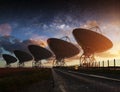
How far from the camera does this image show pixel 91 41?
361ft

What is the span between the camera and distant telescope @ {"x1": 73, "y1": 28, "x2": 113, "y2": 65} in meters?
106

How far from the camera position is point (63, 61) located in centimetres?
19400

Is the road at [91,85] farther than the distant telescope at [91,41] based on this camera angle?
No

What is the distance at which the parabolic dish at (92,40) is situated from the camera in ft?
348

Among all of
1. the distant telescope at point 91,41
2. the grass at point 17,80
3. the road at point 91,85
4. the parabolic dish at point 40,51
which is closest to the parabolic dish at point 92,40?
the distant telescope at point 91,41

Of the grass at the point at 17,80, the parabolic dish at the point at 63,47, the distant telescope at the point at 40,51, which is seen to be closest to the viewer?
the grass at the point at 17,80

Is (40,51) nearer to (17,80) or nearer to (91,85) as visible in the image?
(17,80)

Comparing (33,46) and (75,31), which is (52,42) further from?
(75,31)

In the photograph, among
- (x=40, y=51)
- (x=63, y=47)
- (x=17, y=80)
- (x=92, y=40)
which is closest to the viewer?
(x=17, y=80)

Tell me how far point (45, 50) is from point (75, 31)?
66.0 m

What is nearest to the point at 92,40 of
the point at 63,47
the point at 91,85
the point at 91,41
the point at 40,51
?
the point at 91,41

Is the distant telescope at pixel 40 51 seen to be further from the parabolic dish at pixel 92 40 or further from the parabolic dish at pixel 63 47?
the parabolic dish at pixel 92 40

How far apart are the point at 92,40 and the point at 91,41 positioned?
3.57ft

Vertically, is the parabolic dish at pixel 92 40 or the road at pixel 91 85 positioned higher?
the parabolic dish at pixel 92 40
